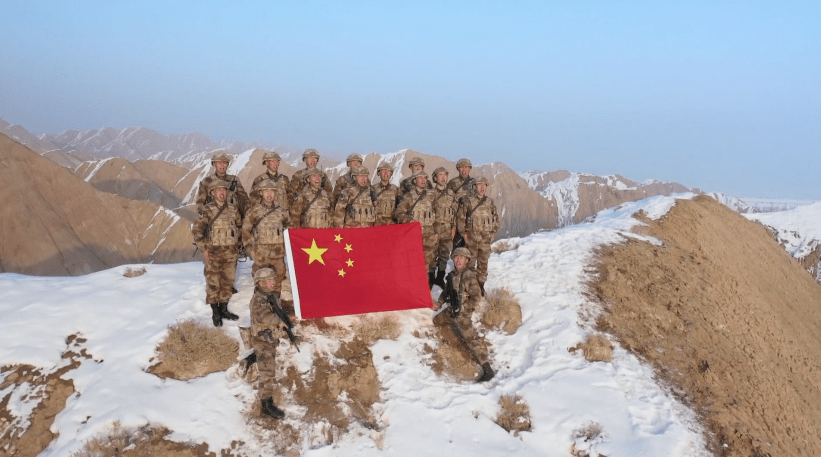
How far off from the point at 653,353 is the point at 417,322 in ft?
16.1

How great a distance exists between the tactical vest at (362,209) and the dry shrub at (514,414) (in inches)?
188

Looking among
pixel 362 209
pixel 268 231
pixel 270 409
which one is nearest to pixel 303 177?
pixel 362 209

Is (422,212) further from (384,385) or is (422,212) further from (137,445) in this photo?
(137,445)

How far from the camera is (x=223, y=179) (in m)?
8.92

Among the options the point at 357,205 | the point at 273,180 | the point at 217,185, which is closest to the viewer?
the point at 217,185

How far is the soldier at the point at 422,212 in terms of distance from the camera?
9.75 meters

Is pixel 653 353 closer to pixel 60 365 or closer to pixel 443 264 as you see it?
pixel 443 264

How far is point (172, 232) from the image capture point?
7694cm

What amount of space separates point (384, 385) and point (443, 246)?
12.2 feet

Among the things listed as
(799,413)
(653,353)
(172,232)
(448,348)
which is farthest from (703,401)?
(172,232)

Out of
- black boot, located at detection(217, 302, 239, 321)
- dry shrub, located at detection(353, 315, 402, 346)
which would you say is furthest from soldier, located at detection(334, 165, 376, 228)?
black boot, located at detection(217, 302, 239, 321)

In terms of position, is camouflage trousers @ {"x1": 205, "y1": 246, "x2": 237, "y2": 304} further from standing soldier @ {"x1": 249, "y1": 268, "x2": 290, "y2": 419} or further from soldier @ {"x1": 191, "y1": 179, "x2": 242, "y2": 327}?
standing soldier @ {"x1": 249, "y1": 268, "x2": 290, "y2": 419}

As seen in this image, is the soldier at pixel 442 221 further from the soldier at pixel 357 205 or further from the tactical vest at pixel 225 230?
the tactical vest at pixel 225 230

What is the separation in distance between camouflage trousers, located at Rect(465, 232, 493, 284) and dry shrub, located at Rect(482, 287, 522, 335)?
60 cm
